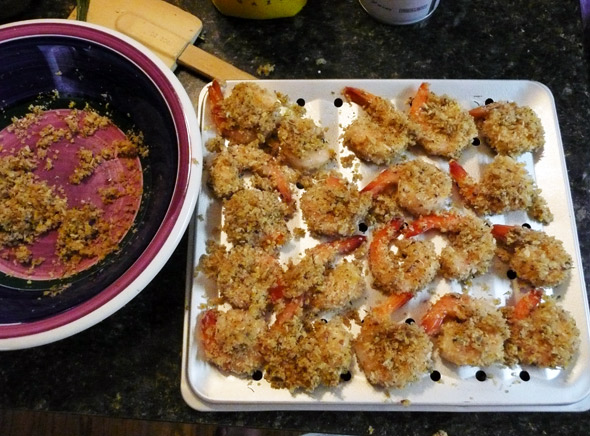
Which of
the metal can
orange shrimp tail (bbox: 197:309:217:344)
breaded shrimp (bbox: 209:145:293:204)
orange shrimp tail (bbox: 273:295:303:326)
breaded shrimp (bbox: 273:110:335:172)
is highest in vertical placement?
the metal can

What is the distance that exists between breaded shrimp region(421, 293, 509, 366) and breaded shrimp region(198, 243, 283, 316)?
0.77ft

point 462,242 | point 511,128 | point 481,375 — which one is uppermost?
point 511,128

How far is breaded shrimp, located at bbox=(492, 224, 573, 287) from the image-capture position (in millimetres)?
800

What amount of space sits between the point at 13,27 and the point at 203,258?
0.43 m

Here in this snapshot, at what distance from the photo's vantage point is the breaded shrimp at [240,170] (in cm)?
83

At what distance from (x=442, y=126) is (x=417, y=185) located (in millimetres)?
120

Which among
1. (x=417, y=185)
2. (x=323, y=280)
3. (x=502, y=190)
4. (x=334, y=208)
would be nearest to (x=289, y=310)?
(x=323, y=280)

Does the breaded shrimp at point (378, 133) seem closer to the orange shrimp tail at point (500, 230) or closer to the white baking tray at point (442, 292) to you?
the white baking tray at point (442, 292)

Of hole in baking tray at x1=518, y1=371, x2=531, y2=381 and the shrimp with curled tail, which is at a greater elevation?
the shrimp with curled tail

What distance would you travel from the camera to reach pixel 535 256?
2.63 feet

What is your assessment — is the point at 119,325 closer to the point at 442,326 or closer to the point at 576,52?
the point at 442,326

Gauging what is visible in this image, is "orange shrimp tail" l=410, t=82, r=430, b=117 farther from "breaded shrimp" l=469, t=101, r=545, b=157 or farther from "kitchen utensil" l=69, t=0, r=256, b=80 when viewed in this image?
"kitchen utensil" l=69, t=0, r=256, b=80

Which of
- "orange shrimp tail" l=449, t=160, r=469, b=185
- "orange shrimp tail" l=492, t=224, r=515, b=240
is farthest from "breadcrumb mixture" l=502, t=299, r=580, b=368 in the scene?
"orange shrimp tail" l=449, t=160, r=469, b=185

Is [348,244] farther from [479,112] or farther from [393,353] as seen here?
[479,112]
